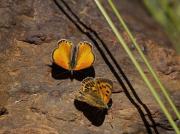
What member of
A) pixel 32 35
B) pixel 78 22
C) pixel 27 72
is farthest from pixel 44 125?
pixel 78 22

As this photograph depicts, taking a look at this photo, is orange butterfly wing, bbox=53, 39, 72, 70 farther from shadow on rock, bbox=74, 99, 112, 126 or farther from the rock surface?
shadow on rock, bbox=74, 99, 112, 126

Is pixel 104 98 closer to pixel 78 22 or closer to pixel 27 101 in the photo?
pixel 27 101

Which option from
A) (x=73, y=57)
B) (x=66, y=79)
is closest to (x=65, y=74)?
(x=66, y=79)

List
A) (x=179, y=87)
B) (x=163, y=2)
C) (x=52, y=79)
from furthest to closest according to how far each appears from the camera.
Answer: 1. (x=163, y=2)
2. (x=179, y=87)
3. (x=52, y=79)

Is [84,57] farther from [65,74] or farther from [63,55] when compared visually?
[65,74]

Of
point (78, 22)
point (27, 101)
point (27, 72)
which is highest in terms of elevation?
point (78, 22)

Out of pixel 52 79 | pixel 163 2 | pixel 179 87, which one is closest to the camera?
pixel 52 79

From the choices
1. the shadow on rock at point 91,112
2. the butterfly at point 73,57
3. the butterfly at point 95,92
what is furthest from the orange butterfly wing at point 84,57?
the shadow on rock at point 91,112

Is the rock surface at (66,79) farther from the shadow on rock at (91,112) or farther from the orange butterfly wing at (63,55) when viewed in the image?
the orange butterfly wing at (63,55)
